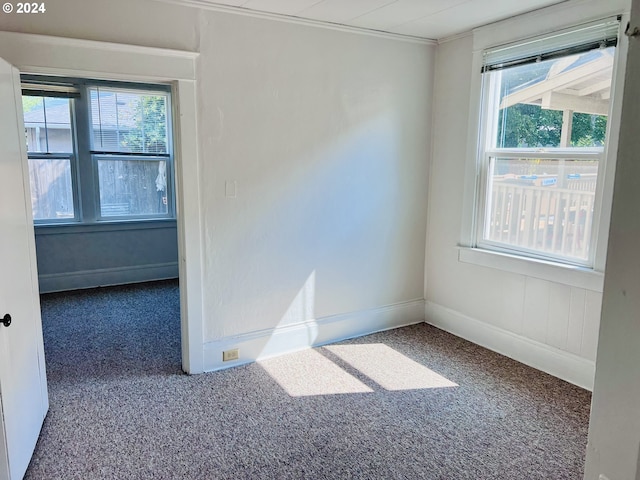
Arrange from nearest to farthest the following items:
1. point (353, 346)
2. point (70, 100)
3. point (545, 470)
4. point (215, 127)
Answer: point (545, 470), point (215, 127), point (353, 346), point (70, 100)

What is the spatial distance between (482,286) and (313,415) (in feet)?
5.95

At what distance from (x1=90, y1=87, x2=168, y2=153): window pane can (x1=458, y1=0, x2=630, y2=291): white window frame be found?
12.5 ft

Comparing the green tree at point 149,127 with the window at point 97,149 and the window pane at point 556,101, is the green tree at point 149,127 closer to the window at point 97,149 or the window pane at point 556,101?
the window at point 97,149

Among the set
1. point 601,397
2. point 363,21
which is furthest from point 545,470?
point 363,21

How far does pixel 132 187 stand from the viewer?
5.70 meters

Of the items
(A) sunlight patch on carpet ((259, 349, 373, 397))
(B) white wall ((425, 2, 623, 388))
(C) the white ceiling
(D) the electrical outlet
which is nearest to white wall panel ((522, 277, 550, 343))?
(B) white wall ((425, 2, 623, 388))

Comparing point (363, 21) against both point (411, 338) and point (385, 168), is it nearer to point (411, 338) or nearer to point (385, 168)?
point (385, 168)

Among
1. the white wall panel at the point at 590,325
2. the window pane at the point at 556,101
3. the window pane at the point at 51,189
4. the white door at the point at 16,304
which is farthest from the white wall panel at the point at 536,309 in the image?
the window pane at the point at 51,189

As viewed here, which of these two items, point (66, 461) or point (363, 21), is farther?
point (363, 21)

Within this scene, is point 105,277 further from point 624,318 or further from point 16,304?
point 624,318

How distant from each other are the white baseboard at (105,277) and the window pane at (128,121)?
1440 millimetres

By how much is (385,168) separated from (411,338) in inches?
57.3

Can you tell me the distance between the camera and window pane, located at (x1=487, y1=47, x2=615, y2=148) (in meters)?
2.89

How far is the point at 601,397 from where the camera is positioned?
604 mm
